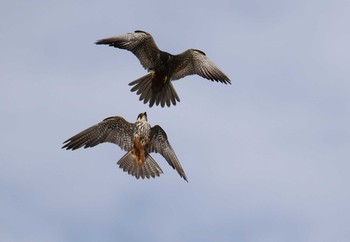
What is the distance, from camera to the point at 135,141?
65.1ft

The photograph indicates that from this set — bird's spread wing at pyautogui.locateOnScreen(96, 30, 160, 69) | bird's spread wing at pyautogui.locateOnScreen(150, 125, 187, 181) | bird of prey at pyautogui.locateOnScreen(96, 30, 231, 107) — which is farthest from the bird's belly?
bird's spread wing at pyautogui.locateOnScreen(96, 30, 160, 69)

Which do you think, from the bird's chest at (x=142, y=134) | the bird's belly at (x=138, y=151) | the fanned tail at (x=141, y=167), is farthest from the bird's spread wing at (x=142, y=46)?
the fanned tail at (x=141, y=167)

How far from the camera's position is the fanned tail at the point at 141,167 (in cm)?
1942

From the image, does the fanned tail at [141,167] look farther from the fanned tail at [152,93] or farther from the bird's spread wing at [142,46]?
the bird's spread wing at [142,46]

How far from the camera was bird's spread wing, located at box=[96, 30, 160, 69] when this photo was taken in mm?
20062

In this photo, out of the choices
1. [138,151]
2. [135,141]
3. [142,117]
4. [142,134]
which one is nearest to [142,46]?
[142,117]

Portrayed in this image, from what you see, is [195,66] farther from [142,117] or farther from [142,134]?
[142,134]

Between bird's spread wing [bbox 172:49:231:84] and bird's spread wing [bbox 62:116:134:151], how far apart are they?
6.07 feet

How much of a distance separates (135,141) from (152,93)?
1.24m

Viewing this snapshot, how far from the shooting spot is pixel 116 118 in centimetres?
1994

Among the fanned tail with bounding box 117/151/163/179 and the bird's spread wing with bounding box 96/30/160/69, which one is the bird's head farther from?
the bird's spread wing with bounding box 96/30/160/69

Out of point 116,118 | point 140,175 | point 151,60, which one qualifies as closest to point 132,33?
point 151,60

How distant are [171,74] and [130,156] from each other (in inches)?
94.3

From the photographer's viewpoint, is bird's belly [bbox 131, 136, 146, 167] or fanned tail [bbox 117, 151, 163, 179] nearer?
fanned tail [bbox 117, 151, 163, 179]
